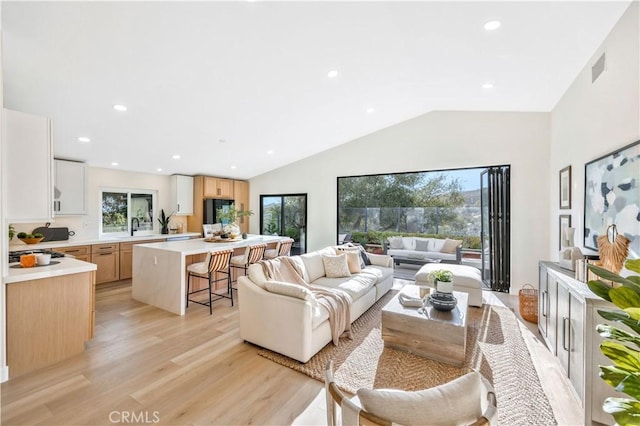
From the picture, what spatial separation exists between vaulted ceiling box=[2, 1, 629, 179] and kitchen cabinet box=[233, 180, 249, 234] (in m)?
2.97

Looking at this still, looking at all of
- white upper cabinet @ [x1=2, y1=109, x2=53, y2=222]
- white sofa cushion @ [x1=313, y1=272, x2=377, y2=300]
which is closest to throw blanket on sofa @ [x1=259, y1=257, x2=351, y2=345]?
white sofa cushion @ [x1=313, y1=272, x2=377, y2=300]

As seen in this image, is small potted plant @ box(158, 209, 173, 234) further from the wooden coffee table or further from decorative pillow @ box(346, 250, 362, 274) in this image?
the wooden coffee table

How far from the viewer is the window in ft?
18.4

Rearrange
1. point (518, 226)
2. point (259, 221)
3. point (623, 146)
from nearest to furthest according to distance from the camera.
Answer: point (623, 146) < point (518, 226) < point (259, 221)

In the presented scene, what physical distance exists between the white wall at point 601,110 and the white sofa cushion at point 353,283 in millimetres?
2423

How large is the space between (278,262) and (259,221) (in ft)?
15.0

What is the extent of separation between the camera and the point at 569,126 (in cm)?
333

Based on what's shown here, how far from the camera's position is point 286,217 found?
7.27 m

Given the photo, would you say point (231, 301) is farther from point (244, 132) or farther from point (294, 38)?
point (294, 38)

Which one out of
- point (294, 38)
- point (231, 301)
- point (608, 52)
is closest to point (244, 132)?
point (294, 38)

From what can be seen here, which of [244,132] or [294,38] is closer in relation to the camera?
[294,38]

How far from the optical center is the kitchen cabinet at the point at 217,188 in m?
6.79

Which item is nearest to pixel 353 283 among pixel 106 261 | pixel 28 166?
pixel 28 166

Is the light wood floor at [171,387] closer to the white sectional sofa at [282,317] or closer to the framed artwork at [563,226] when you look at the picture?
the white sectional sofa at [282,317]
